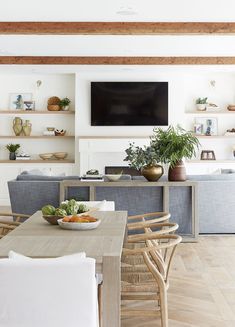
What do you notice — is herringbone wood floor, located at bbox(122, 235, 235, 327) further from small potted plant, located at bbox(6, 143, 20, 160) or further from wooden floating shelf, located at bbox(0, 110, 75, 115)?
small potted plant, located at bbox(6, 143, 20, 160)

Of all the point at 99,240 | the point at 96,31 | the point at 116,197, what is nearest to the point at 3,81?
the point at 96,31

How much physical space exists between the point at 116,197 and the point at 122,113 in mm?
4573

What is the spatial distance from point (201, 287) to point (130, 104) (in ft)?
22.5

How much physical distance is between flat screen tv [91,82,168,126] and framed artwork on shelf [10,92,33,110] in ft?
4.69

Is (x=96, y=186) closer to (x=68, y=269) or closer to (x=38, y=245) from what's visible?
(x=38, y=245)

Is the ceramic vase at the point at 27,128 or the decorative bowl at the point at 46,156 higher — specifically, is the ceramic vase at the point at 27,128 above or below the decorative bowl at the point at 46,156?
above

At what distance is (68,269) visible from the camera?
7.35 feet

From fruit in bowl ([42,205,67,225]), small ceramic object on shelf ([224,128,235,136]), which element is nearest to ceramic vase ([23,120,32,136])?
small ceramic object on shelf ([224,128,235,136])

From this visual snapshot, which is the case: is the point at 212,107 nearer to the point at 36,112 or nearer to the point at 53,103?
the point at 53,103
